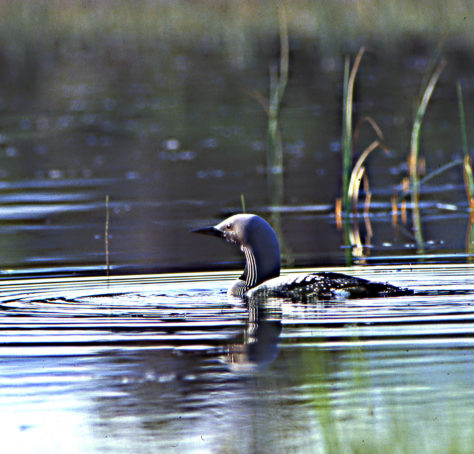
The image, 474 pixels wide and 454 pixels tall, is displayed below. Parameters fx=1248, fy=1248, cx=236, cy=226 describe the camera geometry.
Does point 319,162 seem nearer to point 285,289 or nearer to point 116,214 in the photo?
point 116,214

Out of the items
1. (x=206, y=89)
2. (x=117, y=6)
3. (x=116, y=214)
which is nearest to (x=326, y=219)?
Result: (x=116, y=214)

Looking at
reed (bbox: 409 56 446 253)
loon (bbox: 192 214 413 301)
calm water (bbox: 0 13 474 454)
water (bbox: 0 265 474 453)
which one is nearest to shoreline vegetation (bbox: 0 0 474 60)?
calm water (bbox: 0 13 474 454)

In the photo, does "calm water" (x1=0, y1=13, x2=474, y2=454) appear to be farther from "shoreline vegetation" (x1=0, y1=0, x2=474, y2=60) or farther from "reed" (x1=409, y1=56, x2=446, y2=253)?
"shoreline vegetation" (x1=0, y1=0, x2=474, y2=60)

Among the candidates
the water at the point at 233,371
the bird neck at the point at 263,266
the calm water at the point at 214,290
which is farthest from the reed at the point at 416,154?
the water at the point at 233,371

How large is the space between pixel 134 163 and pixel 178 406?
11.7 metres

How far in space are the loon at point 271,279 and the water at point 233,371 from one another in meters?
0.10

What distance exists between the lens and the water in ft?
14.0

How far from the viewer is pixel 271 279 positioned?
295 inches

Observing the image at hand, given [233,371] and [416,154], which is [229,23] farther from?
[233,371]

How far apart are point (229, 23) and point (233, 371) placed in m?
23.3

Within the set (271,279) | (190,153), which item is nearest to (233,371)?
(271,279)

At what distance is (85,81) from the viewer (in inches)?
997

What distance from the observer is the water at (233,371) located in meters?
4.27

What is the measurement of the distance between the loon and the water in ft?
0.31
